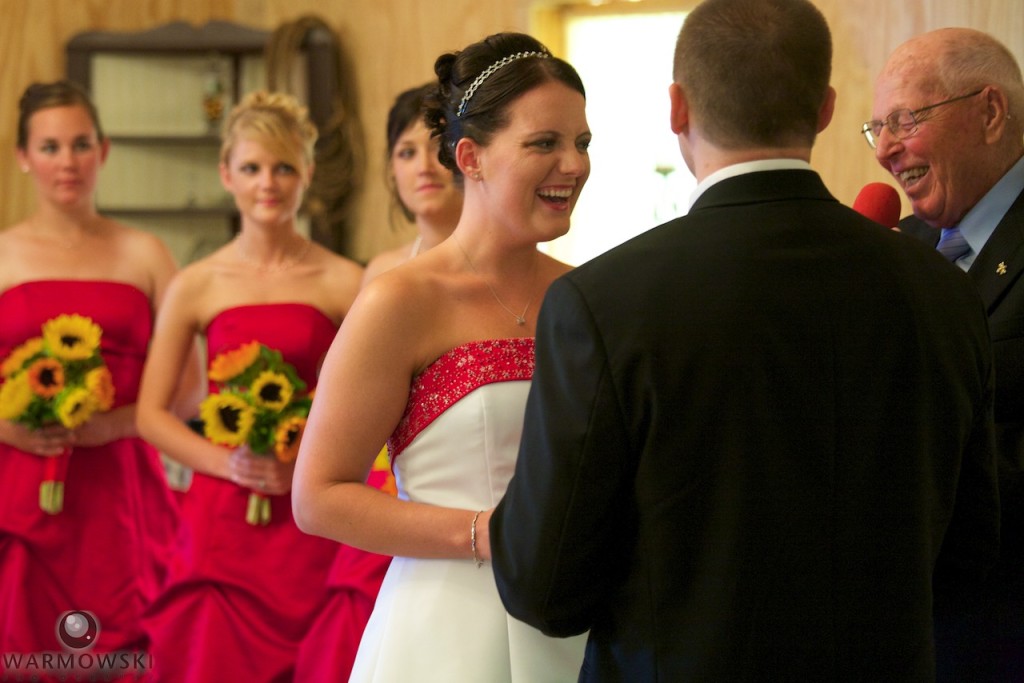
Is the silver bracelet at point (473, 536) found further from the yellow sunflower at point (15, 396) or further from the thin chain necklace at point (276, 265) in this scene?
the yellow sunflower at point (15, 396)

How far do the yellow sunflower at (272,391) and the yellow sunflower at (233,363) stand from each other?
0.06 m

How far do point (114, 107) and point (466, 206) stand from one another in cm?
485

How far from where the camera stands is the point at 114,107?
21.4 ft

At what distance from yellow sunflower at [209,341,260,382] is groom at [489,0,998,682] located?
200cm

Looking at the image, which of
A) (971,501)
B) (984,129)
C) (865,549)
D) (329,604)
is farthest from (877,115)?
(329,604)

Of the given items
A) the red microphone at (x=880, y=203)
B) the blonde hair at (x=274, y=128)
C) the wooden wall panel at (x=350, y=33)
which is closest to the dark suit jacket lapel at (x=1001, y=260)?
the red microphone at (x=880, y=203)

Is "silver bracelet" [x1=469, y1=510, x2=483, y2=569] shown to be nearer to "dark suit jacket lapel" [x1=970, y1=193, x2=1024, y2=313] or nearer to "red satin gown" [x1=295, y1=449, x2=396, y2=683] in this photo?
"dark suit jacket lapel" [x1=970, y1=193, x2=1024, y2=313]

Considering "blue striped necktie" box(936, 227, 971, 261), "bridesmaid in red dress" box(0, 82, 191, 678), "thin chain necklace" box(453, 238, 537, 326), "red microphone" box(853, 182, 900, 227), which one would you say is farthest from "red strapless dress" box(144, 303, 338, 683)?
"blue striped necktie" box(936, 227, 971, 261)

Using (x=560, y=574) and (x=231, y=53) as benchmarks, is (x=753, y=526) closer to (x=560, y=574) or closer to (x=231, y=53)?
(x=560, y=574)

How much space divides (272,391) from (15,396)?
87 cm

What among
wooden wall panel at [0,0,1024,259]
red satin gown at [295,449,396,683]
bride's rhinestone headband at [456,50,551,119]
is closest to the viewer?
bride's rhinestone headband at [456,50,551,119]

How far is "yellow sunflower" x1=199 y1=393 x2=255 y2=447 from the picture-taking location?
131 inches

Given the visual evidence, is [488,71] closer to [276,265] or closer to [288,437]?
[288,437]

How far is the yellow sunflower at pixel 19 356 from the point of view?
12.0 ft
